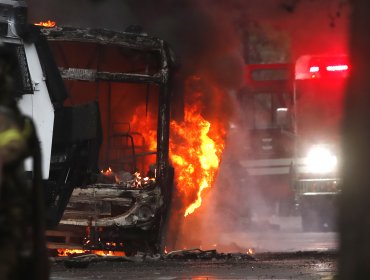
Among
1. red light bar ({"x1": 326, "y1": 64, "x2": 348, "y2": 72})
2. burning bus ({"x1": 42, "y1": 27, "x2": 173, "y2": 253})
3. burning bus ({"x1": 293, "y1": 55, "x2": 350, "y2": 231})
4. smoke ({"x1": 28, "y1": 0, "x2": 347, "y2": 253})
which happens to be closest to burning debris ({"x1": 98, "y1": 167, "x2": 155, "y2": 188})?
burning bus ({"x1": 42, "y1": 27, "x2": 173, "y2": 253})

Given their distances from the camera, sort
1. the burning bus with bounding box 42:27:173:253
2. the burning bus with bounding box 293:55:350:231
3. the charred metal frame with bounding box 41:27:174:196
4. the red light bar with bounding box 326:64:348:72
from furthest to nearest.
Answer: the red light bar with bounding box 326:64:348:72 < the burning bus with bounding box 293:55:350:231 < the charred metal frame with bounding box 41:27:174:196 < the burning bus with bounding box 42:27:173:253

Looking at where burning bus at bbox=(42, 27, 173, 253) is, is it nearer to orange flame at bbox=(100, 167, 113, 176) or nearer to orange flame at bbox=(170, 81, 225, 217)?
orange flame at bbox=(100, 167, 113, 176)

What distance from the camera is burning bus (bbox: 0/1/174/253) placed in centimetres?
788

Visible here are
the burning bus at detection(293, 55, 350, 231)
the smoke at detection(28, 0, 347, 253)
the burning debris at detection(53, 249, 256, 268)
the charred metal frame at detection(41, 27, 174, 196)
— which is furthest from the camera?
the burning bus at detection(293, 55, 350, 231)

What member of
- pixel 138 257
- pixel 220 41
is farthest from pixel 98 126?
pixel 220 41

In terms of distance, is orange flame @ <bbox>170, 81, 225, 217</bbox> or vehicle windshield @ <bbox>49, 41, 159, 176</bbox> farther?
orange flame @ <bbox>170, 81, 225, 217</bbox>

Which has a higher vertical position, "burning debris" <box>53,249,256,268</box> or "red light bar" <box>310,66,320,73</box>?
"red light bar" <box>310,66,320,73</box>

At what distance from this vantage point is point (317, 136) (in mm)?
18359

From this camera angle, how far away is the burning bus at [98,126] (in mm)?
7879

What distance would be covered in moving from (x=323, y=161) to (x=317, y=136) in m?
0.71

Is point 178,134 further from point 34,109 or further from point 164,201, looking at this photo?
point 34,109

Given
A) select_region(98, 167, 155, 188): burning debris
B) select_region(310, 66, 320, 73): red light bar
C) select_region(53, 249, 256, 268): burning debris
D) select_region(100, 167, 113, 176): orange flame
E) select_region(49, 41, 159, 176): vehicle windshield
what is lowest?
select_region(53, 249, 256, 268): burning debris

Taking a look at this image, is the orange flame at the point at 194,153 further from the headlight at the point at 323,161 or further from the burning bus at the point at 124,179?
the headlight at the point at 323,161

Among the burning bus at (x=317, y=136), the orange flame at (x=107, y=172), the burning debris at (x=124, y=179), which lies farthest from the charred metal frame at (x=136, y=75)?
the burning bus at (x=317, y=136)
